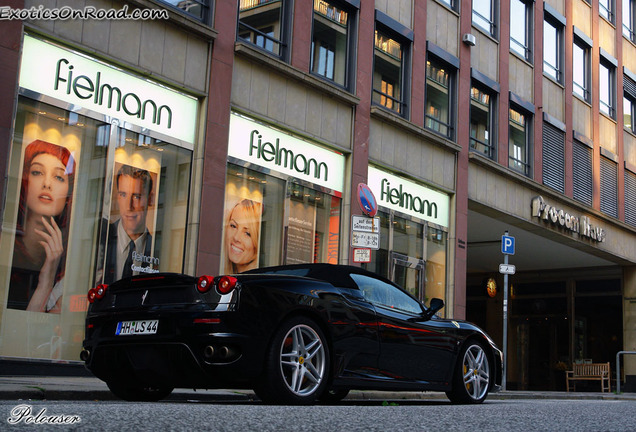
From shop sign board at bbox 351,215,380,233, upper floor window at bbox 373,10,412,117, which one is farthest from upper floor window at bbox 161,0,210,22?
upper floor window at bbox 373,10,412,117

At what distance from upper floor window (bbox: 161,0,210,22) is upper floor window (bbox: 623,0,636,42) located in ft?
72.0

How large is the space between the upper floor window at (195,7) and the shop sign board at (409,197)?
5.27m

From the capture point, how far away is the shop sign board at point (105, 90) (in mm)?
11422

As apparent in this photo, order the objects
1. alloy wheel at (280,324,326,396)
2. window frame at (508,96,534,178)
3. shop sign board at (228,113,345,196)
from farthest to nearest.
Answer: window frame at (508,96,534,178) < shop sign board at (228,113,345,196) < alloy wheel at (280,324,326,396)

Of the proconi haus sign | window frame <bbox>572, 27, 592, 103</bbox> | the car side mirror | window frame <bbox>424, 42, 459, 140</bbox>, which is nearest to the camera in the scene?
the car side mirror

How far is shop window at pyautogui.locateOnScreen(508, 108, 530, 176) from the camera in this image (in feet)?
77.3

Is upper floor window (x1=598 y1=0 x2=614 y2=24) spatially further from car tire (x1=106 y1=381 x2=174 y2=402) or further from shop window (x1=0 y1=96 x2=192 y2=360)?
car tire (x1=106 y1=381 x2=174 y2=402)

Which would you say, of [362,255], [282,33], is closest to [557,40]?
[282,33]

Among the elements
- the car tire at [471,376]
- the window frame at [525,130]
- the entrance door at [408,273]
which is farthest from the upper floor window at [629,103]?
the car tire at [471,376]

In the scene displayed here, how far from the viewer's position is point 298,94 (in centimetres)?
1590

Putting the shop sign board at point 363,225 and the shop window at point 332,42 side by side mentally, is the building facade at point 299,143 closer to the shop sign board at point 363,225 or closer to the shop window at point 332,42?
the shop window at point 332,42

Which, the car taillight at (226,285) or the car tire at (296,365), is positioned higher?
the car taillight at (226,285)

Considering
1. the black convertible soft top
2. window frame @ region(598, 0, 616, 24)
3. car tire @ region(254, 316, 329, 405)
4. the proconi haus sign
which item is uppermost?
window frame @ region(598, 0, 616, 24)

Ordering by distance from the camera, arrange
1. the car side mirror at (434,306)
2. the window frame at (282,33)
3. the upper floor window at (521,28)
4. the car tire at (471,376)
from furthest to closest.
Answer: the upper floor window at (521,28) < the window frame at (282,33) < the car tire at (471,376) < the car side mirror at (434,306)
